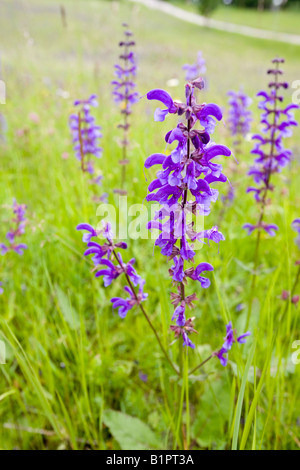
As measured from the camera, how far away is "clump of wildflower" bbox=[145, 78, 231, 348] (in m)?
1.31

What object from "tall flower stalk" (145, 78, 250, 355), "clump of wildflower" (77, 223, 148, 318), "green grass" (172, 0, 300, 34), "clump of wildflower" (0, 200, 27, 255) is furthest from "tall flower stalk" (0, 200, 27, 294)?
"green grass" (172, 0, 300, 34)

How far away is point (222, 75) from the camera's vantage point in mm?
12266

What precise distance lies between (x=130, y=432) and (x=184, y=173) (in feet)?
5.27

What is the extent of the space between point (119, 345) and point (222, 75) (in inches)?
475

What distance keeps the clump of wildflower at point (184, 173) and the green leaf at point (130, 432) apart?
0.92m

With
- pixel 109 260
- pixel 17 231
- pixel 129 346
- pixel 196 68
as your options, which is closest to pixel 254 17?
pixel 196 68

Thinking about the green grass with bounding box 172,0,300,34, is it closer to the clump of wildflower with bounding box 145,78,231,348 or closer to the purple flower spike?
the purple flower spike

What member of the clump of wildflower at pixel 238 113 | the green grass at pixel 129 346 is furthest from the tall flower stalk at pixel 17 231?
the clump of wildflower at pixel 238 113

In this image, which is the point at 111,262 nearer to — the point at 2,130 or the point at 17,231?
the point at 17,231

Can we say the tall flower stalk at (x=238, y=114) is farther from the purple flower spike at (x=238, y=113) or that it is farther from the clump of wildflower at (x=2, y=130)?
the clump of wildflower at (x=2, y=130)

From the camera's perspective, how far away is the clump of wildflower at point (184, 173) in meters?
1.31

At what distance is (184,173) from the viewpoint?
1.36 m

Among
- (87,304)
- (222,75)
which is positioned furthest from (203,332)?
(222,75)
